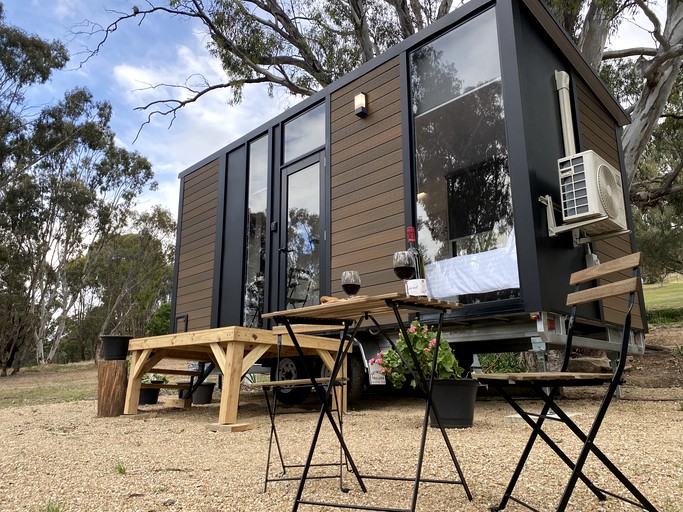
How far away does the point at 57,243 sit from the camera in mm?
15844

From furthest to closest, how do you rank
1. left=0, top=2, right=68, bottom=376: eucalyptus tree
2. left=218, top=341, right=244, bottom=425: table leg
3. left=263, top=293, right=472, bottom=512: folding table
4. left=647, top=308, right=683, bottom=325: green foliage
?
1. left=0, top=2, right=68, bottom=376: eucalyptus tree
2. left=647, top=308, right=683, bottom=325: green foliage
3. left=218, top=341, right=244, bottom=425: table leg
4. left=263, top=293, right=472, bottom=512: folding table

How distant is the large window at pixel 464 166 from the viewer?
378 centimetres

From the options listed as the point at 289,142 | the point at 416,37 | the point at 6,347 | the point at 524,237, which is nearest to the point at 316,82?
the point at 289,142

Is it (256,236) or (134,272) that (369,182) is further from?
(134,272)

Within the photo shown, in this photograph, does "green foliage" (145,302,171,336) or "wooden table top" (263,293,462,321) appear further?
"green foliage" (145,302,171,336)

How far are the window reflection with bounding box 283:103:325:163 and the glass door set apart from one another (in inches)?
6.0

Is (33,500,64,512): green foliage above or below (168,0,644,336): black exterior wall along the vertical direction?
below

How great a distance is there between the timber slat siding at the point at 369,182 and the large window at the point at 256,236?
1147 millimetres

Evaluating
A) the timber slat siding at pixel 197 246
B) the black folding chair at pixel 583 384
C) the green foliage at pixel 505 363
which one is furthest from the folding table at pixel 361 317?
the green foliage at pixel 505 363

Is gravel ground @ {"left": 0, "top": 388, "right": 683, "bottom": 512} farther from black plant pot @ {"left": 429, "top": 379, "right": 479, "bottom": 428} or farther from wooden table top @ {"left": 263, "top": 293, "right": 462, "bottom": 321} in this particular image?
wooden table top @ {"left": 263, "top": 293, "right": 462, "bottom": 321}

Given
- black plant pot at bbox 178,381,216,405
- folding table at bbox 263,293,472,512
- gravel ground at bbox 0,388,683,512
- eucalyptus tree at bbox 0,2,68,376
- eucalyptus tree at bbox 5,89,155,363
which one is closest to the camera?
folding table at bbox 263,293,472,512

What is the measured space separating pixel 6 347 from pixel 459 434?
14.2 metres

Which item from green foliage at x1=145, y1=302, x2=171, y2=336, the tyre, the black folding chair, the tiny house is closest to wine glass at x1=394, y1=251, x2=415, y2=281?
the black folding chair

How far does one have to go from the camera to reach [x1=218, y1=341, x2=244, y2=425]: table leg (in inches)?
130
